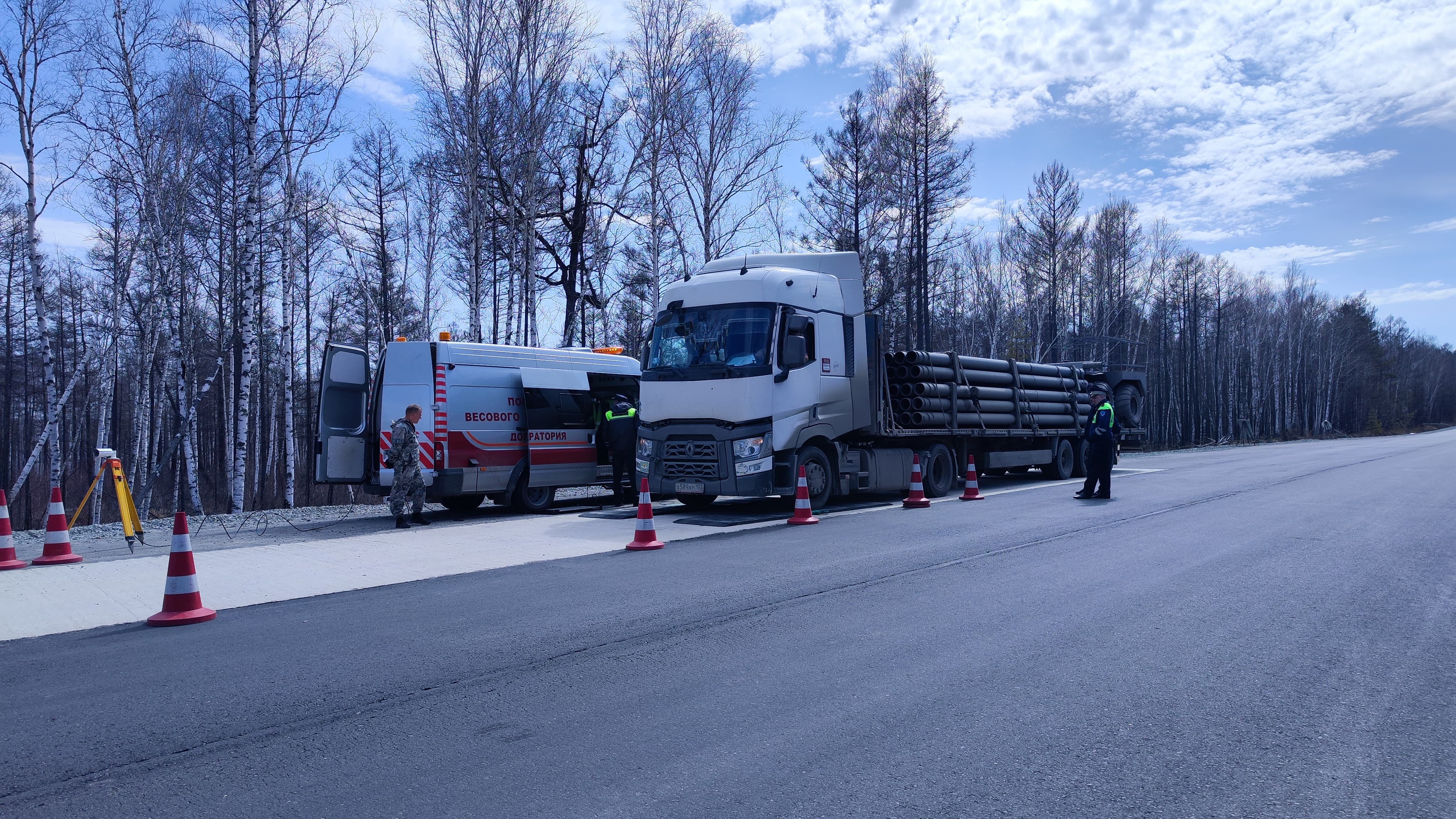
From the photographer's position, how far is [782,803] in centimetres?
311

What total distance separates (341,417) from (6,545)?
554 centimetres

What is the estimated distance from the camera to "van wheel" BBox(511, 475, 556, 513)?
48.3 feet

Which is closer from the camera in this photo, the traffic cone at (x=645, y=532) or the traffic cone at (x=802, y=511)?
the traffic cone at (x=645, y=532)

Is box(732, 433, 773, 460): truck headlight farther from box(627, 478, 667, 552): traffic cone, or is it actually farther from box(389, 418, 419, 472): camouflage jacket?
box(389, 418, 419, 472): camouflage jacket

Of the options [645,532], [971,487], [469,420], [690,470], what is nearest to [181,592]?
[645,532]

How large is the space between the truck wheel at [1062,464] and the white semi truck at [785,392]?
4.25 metres

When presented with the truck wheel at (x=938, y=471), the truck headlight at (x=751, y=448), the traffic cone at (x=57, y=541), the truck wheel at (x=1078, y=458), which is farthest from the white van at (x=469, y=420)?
the truck wheel at (x=1078, y=458)

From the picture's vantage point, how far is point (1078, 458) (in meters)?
20.1

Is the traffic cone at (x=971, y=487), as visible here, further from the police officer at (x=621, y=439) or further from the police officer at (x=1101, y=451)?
the police officer at (x=621, y=439)

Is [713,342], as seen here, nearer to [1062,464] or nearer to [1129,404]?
[1062,464]

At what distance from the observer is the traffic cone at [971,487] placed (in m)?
14.5

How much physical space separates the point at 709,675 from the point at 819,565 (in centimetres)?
357

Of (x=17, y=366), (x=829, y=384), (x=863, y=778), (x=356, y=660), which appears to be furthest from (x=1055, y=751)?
(x=17, y=366)

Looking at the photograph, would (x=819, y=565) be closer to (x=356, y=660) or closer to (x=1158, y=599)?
(x=1158, y=599)
